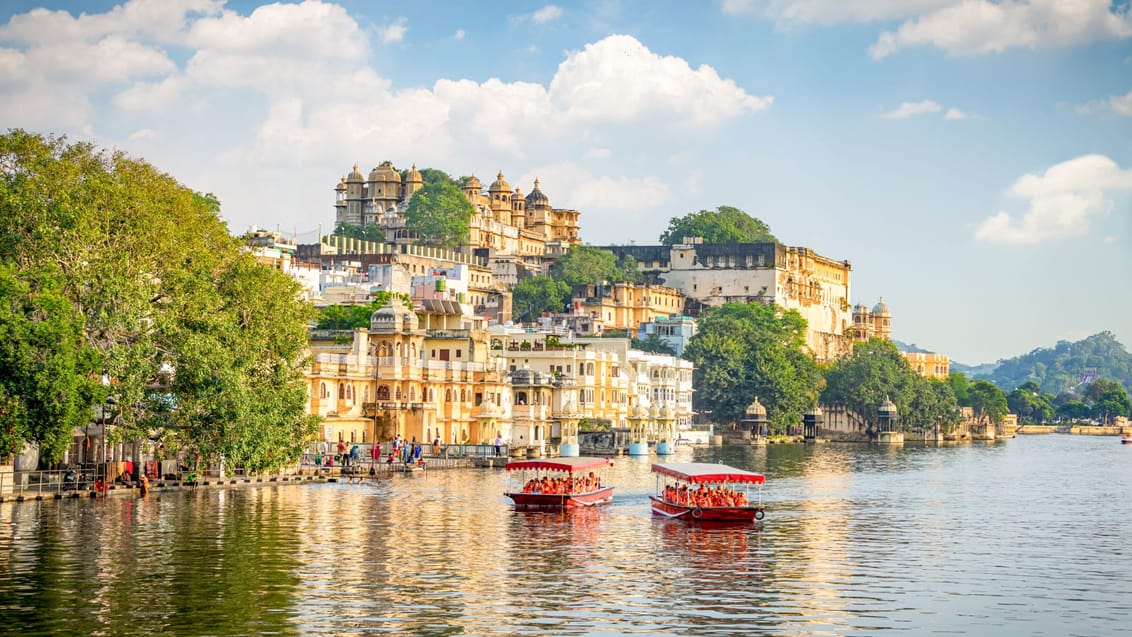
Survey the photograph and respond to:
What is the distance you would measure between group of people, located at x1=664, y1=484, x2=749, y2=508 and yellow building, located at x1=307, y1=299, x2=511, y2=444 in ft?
130

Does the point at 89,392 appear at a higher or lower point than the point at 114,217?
lower

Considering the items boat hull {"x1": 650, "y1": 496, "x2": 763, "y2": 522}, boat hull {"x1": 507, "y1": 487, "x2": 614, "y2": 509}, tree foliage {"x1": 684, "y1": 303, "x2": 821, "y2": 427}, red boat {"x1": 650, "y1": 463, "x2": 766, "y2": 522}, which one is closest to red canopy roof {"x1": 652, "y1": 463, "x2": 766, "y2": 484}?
red boat {"x1": 650, "y1": 463, "x2": 766, "y2": 522}

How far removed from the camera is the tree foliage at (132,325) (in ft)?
210

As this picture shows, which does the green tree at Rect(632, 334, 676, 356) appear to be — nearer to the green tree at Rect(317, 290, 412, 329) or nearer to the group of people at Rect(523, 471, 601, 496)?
the green tree at Rect(317, 290, 412, 329)

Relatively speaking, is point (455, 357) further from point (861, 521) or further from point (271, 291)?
point (861, 521)

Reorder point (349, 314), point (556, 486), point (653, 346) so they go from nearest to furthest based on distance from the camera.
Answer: point (556, 486)
point (349, 314)
point (653, 346)

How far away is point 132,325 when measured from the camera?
6781 centimetres

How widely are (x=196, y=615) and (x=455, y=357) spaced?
82.9 m

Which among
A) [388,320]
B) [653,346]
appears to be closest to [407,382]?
[388,320]

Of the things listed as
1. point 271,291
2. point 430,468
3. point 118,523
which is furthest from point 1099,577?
point 430,468

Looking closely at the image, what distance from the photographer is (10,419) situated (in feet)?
207

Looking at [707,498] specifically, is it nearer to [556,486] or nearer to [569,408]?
[556,486]

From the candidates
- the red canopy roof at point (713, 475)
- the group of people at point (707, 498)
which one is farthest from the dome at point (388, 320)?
the group of people at point (707, 498)

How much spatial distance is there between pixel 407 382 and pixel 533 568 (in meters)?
63.7
